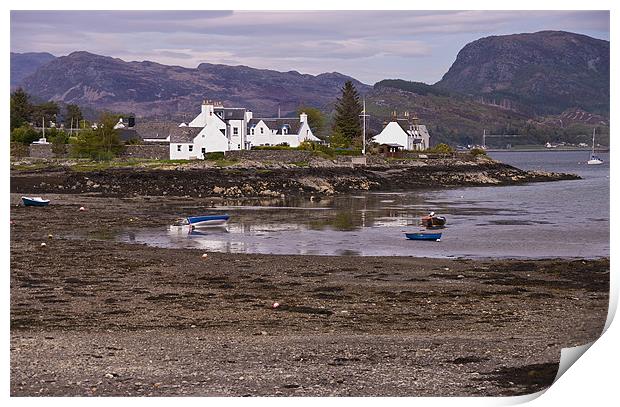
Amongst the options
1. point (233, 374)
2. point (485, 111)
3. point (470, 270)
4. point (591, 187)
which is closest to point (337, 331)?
point (233, 374)

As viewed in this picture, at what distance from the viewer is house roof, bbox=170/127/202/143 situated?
119 ft

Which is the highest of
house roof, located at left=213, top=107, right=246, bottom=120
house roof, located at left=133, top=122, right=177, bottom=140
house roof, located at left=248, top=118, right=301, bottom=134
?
house roof, located at left=213, top=107, right=246, bottom=120

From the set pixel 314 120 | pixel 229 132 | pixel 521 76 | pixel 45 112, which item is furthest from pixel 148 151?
pixel 521 76

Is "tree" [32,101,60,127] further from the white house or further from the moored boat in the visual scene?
the moored boat

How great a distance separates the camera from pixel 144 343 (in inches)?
312

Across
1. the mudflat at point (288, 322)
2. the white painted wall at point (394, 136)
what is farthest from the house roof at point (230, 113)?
the mudflat at point (288, 322)

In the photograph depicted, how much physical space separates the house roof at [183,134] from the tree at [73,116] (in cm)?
810

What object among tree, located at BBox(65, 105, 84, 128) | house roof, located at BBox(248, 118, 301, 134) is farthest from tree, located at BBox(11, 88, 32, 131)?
house roof, located at BBox(248, 118, 301, 134)

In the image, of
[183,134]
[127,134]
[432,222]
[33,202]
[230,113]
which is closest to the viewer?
[432,222]

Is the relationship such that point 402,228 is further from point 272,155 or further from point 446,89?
point 446,89

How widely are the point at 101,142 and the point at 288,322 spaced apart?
26989mm

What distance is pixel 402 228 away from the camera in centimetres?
1855

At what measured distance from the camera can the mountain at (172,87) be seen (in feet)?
111

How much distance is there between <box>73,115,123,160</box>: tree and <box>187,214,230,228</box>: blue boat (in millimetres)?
17116
